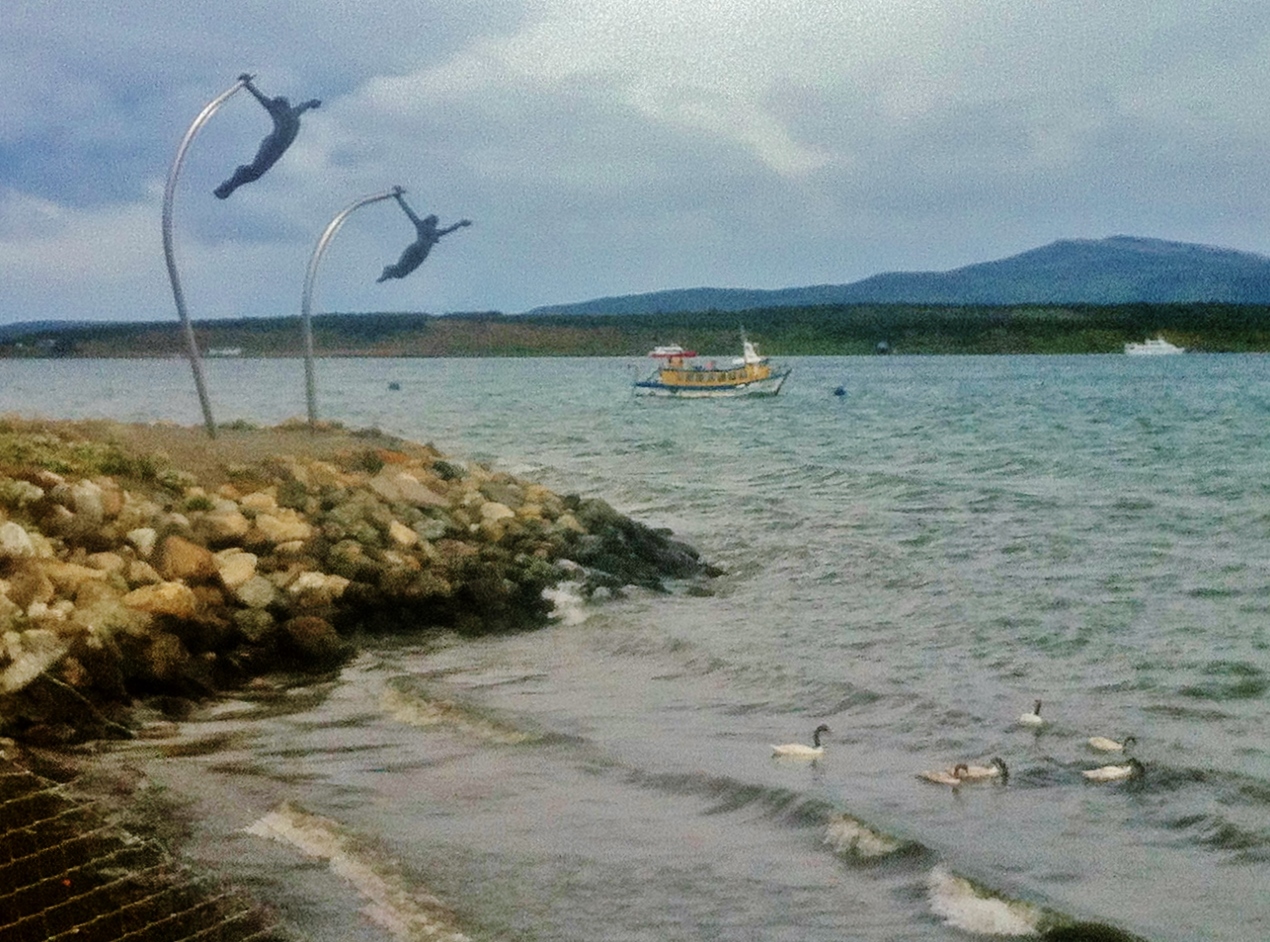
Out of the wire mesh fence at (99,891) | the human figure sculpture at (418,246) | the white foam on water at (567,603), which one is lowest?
the white foam on water at (567,603)

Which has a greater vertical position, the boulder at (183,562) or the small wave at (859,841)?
the boulder at (183,562)

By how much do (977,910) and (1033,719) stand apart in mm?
3393

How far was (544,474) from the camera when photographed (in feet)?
91.4

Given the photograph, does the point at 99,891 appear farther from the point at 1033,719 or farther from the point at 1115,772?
the point at 1033,719

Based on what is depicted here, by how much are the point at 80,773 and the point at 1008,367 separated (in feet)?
371

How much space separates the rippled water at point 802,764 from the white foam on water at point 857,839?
0.02 metres

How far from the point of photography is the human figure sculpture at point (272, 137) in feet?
45.3

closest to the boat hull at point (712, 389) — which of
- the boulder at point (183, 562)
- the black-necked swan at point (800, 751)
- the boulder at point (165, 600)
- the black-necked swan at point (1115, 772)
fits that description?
the boulder at point (183, 562)

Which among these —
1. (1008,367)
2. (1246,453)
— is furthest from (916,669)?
(1008,367)

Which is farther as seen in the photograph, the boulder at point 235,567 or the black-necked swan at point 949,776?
the boulder at point 235,567

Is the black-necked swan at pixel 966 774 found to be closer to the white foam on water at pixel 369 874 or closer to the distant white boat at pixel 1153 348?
the white foam on water at pixel 369 874

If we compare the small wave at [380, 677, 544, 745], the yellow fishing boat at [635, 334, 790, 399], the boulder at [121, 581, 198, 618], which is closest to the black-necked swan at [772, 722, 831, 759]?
the small wave at [380, 677, 544, 745]

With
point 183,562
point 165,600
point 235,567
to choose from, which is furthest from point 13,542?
point 235,567

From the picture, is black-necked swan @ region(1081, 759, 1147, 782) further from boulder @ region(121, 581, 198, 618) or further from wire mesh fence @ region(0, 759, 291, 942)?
boulder @ region(121, 581, 198, 618)
